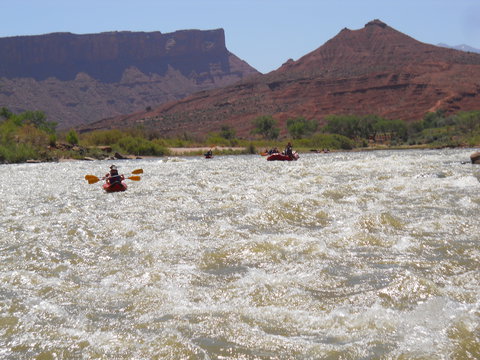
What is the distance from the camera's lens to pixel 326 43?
16225 centimetres

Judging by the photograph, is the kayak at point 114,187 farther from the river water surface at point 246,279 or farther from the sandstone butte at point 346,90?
the sandstone butte at point 346,90

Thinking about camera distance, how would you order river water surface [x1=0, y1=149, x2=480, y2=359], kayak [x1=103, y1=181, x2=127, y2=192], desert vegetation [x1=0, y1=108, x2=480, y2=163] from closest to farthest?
river water surface [x1=0, y1=149, x2=480, y2=359], kayak [x1=103, y1=181, x2=127, y2=192], desert vegetation [x1=0, y1=108, x2=480, y2=163]

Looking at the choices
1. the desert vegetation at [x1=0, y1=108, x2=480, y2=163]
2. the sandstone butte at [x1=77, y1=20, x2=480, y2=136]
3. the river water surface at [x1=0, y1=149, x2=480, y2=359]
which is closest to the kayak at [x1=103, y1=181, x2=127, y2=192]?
the river water surface at [x1=0, y1=149, x2=480, y2=359]

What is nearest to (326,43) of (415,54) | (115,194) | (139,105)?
(415,54)

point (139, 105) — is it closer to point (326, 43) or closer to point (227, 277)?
point (326, 43)

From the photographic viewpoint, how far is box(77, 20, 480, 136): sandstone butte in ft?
358

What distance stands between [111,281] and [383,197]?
9.46 m

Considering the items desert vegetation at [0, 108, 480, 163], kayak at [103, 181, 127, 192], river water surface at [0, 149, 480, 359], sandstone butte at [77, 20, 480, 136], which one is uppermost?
sandstone butte at [77, 20, 480, 136]

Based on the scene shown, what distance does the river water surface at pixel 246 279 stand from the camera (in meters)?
5.10

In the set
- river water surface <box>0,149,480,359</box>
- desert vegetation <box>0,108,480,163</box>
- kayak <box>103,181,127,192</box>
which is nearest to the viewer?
river water surface <box>0,149,480,359</box>

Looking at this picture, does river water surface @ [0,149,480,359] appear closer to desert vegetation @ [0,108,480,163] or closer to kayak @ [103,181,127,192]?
kayak @ [103,181,127,192]

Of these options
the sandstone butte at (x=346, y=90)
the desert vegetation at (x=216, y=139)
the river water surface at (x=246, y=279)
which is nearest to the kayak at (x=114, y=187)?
the river water surface at (x=246, y=279)

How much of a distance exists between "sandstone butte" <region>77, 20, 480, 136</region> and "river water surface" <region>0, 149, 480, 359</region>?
8988 centimetres

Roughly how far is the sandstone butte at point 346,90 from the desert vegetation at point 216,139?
65.4 feet
